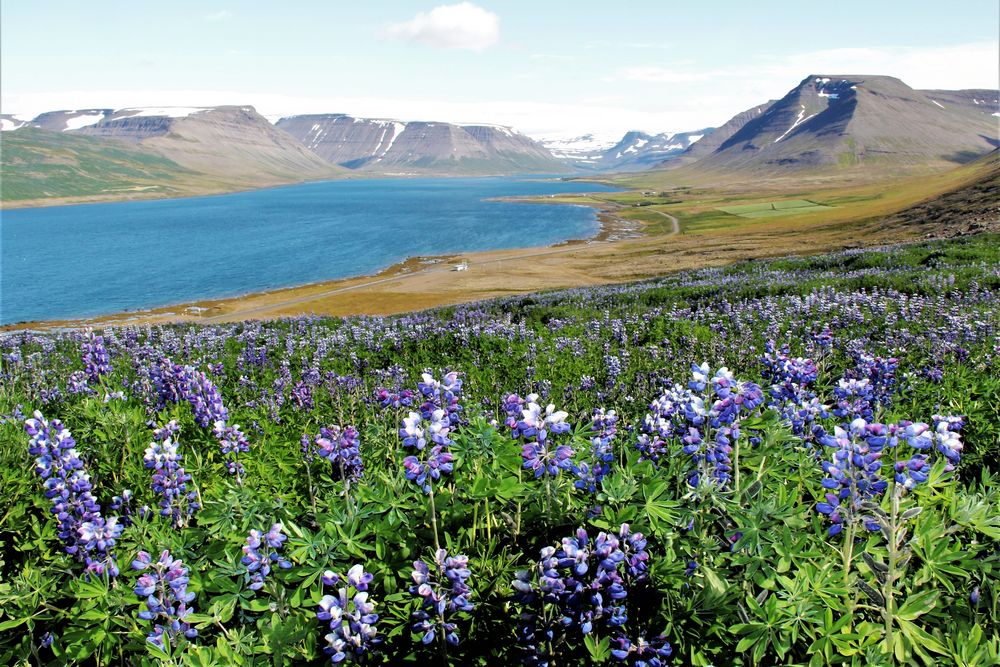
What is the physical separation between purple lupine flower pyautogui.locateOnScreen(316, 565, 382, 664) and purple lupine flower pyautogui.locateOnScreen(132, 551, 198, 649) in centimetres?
78

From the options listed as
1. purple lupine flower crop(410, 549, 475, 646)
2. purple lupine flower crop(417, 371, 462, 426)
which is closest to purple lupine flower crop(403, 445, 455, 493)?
purple lupine flower crop(417, 371, 462, 426)

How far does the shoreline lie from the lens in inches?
1966

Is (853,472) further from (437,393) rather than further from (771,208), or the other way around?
(771,208)

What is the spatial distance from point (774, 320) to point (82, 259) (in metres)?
111

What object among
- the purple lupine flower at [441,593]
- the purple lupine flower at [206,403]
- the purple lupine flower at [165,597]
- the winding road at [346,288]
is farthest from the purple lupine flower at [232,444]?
the winding road at [346,288]

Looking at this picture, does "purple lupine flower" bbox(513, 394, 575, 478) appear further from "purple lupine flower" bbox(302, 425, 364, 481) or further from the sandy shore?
the sandy shore

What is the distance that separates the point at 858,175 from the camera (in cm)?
19538

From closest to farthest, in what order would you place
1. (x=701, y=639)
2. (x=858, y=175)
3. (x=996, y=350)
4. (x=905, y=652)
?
(x=905, y=652), (x=701, y=639), (x=996, y=350), (x=858, y=175)

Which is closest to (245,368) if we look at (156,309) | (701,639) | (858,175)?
(701,639)

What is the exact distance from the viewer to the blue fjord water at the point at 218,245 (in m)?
68.8

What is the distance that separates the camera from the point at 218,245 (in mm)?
102750

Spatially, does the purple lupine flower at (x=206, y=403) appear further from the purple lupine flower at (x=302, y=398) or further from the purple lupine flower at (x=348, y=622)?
the purple lupine flower at (x=348, y=622)

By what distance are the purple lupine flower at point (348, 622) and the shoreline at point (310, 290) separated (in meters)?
32.8

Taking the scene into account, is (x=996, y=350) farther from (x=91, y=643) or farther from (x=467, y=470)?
(x=91, y=643)
